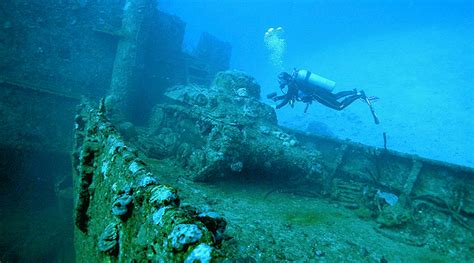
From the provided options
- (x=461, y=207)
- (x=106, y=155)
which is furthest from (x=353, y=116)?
(x=106, y=155)

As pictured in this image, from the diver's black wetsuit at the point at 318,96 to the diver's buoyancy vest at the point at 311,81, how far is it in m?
0.13

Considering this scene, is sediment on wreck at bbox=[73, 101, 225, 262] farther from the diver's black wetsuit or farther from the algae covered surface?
the diver's black wetsuit

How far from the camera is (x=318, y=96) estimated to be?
452 inches

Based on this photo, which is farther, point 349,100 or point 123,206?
point 349,100

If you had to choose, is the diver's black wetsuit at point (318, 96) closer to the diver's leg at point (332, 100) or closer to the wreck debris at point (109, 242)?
the diver's leg at point (332, 100)

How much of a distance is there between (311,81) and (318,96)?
26.2 inches

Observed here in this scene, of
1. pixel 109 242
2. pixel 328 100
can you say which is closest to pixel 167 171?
pixel 109 242

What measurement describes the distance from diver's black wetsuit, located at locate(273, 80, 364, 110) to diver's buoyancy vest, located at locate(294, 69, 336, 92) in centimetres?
13

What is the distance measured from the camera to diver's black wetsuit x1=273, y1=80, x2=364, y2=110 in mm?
11359

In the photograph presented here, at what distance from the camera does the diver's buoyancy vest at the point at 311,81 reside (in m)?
11.5

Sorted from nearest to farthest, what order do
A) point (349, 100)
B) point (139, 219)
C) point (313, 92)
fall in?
point (139, 219), point (349, 100), point (313, 92)

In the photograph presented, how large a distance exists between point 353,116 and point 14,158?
204ft

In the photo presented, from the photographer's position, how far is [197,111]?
873 cm

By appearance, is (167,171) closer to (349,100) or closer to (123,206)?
(123,206)
